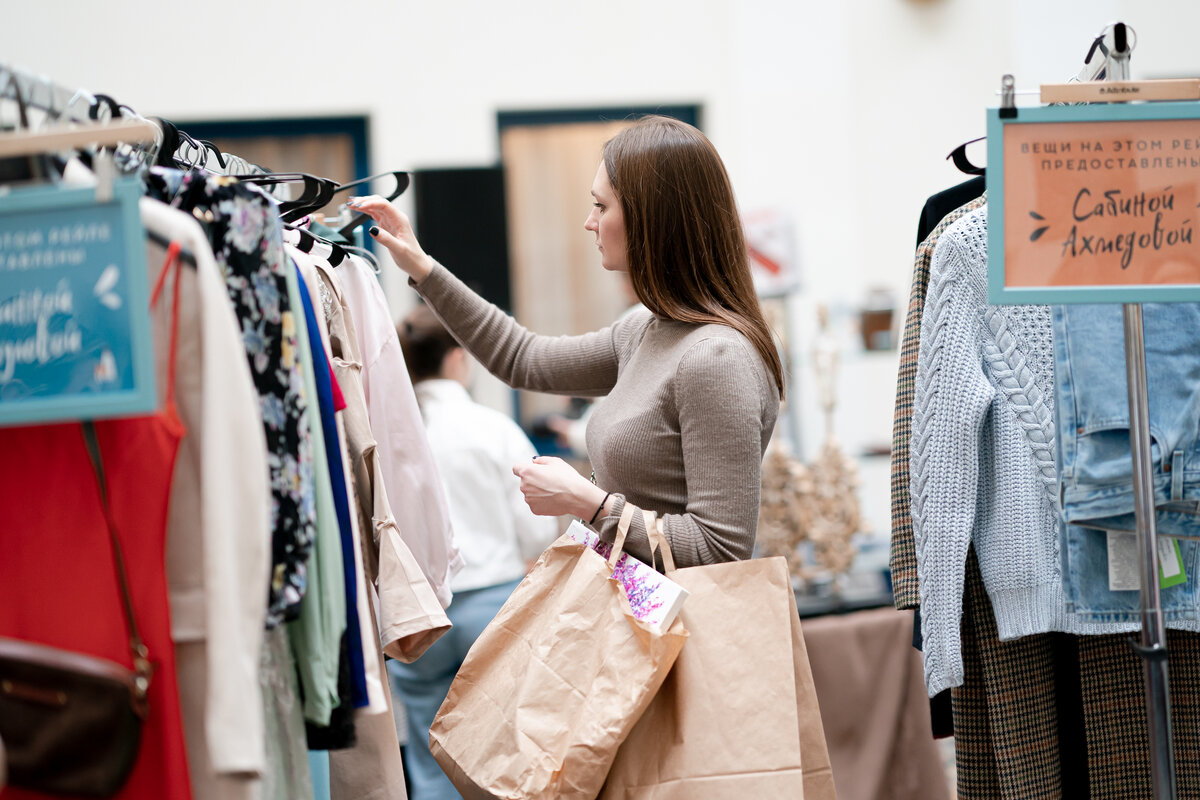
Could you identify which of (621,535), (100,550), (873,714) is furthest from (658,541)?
(873,714)

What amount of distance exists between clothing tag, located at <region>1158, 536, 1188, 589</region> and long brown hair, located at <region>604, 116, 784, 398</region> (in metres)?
0.61

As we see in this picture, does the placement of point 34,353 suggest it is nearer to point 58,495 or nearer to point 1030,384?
point 58,495

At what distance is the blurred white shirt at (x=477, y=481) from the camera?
120 inches

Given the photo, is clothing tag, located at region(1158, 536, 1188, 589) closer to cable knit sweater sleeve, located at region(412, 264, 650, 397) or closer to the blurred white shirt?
cable knit sweater sleeve, located at region(412, 264, 650, 397)

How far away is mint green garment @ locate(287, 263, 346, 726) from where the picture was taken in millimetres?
1316

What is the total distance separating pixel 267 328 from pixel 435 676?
1914 millimetres

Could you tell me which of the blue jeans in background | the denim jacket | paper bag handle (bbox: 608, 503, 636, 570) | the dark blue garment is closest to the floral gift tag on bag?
paper bag handle (bbox: 608, 503, 636, 570)

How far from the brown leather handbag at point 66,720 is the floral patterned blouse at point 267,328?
220 mm

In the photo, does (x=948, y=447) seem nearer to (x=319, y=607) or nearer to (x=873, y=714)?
(x=319, y=607)

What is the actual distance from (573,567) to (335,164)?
12.0 ft

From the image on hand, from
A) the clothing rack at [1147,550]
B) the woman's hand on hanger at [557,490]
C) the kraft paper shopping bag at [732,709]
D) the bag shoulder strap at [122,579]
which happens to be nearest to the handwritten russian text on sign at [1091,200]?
the clothing rack at [1147,550]

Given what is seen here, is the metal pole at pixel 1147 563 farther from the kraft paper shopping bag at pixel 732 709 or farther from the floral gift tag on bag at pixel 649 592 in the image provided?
the floral gift tag on bag at pixel 649 592

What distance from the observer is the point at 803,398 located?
4.97 metres

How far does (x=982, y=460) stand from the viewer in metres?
1.71
